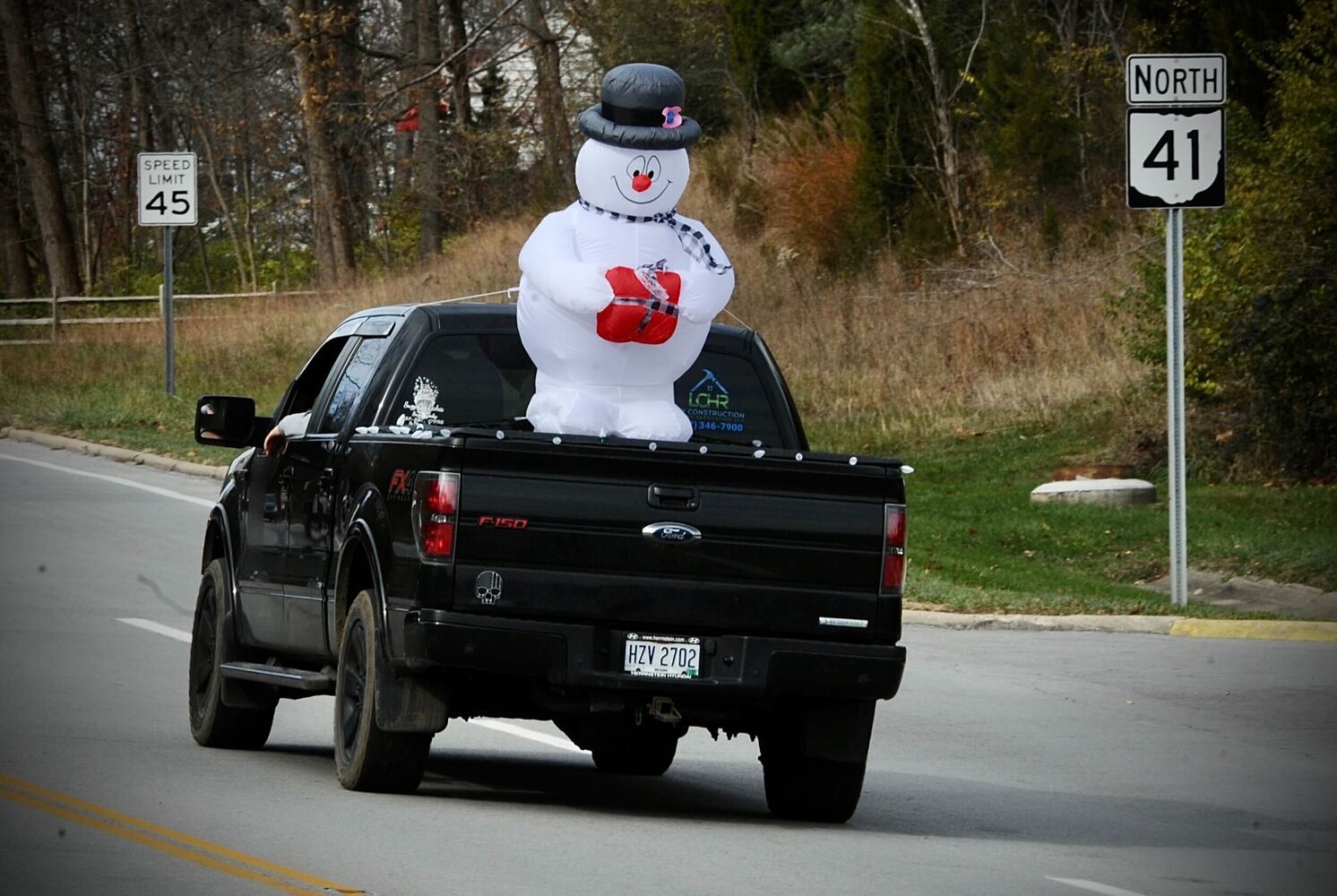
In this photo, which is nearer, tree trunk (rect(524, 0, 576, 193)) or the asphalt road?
the asphalt road

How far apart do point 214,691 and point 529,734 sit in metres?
1.74

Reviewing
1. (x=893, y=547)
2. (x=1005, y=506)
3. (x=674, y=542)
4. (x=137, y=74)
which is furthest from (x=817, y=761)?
(x=137, y=74)

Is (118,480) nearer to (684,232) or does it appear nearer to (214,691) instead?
(214,691)

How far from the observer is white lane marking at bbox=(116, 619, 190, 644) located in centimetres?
1420

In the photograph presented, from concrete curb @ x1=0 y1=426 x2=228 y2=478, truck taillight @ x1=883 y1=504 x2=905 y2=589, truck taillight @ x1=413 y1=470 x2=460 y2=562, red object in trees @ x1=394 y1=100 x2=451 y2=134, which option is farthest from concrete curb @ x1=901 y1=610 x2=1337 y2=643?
red object in trees @ x1=394 y1=100 x2=451 y2=134

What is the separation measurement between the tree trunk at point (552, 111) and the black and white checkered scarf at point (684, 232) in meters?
37.7

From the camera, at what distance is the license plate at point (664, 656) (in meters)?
8.20

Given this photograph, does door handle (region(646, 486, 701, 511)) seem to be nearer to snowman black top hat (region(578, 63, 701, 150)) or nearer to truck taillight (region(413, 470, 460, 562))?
truck taillight (region(413, 470, 460, 562))

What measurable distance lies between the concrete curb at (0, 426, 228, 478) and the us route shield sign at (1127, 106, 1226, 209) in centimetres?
1074

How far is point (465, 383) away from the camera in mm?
9367

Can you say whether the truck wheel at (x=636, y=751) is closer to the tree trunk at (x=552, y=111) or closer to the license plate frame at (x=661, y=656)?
the license plate frame at (x=661, y=656)

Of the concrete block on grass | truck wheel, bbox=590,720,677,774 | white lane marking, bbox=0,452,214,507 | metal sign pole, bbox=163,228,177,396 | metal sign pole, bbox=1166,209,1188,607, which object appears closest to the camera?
truck wheel, bbox=590,720,677,774

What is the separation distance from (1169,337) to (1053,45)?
23087 millimetres

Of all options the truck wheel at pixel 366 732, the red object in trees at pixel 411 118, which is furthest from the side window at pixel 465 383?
the red object in trees at pixel 411 118
